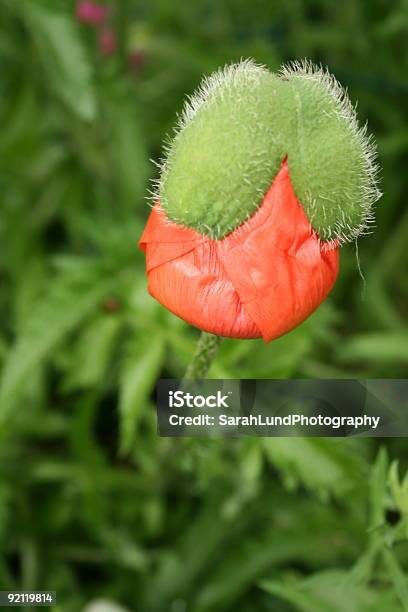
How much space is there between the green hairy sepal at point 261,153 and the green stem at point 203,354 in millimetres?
170

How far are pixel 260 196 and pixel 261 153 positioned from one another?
1.4 inches

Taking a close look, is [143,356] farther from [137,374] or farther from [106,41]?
[106,41]

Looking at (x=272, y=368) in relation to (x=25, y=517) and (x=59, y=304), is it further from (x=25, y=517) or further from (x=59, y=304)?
(x=25, y=517)

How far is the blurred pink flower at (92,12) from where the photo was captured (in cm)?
216

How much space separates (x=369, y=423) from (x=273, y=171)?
0.43 m

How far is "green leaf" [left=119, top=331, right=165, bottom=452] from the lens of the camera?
1.21 m

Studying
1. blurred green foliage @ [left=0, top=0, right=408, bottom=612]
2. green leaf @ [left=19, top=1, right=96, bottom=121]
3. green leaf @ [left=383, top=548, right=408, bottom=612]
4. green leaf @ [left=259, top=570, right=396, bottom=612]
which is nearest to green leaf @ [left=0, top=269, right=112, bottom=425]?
blurred green foliage @ [left=0, top=0, right=408, bottom=612]

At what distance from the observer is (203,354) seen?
850 mm

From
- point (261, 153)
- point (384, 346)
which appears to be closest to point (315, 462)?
point (384, 346)

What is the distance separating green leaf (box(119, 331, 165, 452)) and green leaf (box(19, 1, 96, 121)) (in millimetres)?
457

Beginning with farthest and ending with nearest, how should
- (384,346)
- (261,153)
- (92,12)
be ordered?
(92,12)
(384,346)
(261,153)

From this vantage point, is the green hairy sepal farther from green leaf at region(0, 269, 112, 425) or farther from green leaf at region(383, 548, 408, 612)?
green leaf at region(0, 269, 112, 425)

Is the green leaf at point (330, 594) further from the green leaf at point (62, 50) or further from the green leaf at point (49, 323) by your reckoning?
the green leaf at point (62, 50)

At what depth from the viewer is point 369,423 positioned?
96cm
